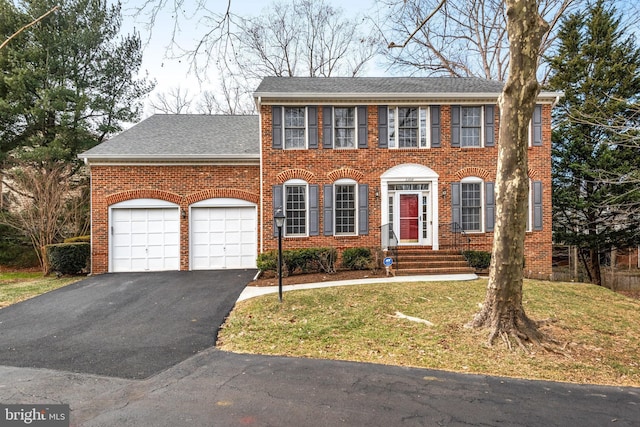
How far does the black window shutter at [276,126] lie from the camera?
1166 cm

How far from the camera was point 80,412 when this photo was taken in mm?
3402

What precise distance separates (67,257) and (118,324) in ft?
21.4

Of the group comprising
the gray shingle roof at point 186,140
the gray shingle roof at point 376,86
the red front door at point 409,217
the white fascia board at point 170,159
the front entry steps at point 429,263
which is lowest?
the front entry steps at point 429,263

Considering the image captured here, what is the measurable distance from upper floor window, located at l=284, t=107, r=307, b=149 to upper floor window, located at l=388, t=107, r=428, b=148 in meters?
3.01

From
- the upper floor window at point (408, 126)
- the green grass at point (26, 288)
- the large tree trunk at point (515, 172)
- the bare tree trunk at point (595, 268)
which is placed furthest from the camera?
the bare tree trunk at point (595, 268)

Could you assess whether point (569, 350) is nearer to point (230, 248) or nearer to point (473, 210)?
point (473, 210)

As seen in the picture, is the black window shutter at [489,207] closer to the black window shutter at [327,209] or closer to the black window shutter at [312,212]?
the black window shutter at [327,209]

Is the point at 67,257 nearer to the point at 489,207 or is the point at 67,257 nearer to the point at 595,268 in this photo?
the point at 489,207

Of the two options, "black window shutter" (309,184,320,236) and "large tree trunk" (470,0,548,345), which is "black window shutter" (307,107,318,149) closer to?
"black window shutter" (309,184,320,236)

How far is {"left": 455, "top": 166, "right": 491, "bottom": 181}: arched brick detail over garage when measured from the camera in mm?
11969

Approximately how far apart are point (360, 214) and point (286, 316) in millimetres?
5727

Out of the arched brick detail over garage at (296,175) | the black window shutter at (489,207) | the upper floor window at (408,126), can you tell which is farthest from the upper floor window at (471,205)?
the arched brick detail over garage at (296,175)

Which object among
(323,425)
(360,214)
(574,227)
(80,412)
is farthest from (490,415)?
(574,227)

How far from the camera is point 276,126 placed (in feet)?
38.3
